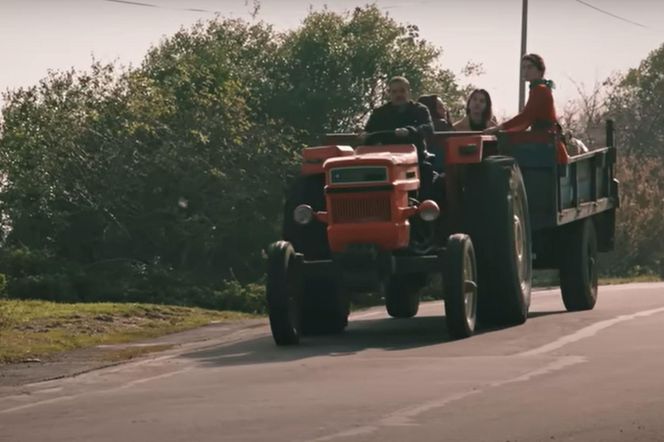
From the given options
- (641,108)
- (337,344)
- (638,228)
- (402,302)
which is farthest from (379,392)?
(641,108)

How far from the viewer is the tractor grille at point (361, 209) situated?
19.9m

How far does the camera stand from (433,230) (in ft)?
68.8

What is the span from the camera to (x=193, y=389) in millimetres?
15984

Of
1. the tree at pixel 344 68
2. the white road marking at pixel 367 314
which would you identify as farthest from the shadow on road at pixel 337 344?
the tree at pixel 344 68

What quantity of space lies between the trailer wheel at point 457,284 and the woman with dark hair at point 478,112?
3.36 metres

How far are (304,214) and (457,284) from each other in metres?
1.68

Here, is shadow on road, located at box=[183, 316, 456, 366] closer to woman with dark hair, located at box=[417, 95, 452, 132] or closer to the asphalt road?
the asphalt road

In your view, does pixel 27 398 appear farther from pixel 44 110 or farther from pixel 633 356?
pixel 44 110

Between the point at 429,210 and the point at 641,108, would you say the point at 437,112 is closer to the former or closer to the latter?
the point at 429,210

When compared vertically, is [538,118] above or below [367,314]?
above

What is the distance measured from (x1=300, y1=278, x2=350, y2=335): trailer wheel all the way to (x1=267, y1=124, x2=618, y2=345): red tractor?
10 mm

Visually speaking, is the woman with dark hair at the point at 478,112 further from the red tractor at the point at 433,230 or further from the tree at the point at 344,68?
Result: the tree at the point at 344,68

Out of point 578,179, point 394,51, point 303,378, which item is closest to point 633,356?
point 303,378

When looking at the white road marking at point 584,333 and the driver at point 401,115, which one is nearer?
the white road marking at point 584,333
